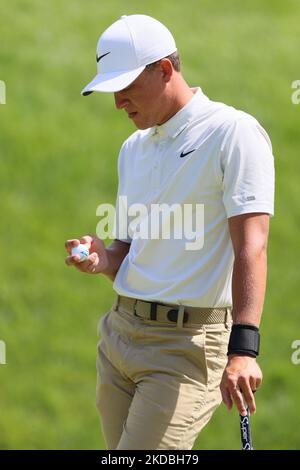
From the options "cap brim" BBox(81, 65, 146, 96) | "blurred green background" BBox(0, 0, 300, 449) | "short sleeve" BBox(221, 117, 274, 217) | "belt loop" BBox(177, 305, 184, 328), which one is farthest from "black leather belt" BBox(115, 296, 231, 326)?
"blurred green background" BBox(0, 0, 300, 449)

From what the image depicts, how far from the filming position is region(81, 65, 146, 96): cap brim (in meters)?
3.62

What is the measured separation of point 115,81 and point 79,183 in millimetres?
4389

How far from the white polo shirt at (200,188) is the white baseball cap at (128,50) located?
0.22 m

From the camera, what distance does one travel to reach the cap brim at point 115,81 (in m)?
3.62

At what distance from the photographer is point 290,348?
7.49 metres

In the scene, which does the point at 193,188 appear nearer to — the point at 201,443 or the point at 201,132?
the point at 201,132

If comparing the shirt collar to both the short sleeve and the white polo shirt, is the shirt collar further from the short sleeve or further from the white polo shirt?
the short sleeve

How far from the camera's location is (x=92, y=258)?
12.6 ft

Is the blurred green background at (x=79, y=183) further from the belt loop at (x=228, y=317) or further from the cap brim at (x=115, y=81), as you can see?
the cap brim at (x=115, y=81)

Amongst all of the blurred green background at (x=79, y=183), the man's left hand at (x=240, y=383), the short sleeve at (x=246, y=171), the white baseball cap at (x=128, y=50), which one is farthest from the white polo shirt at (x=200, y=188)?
the blurred green background at (x=79, y=183)

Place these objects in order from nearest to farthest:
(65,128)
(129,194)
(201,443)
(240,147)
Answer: (240,147)
(129,194)
(201,443)
(65,128)

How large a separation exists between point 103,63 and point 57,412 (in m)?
4.01

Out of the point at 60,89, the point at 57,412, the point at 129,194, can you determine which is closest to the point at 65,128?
the point at 60,89

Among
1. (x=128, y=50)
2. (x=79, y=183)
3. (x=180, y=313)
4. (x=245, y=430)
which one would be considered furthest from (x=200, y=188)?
(x=79, y=183)
